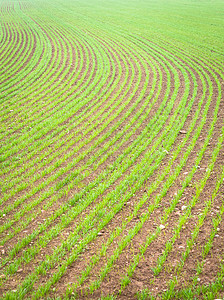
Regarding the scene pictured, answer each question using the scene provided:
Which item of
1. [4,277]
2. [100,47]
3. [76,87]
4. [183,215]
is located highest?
[100,47]

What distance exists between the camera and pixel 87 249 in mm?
5770

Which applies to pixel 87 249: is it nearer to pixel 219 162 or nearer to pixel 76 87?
pixel 219 162

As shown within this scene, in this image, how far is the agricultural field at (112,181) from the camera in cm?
505

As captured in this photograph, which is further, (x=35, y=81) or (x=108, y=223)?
(x=35, y=81)

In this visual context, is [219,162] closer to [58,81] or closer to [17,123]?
[17,123]

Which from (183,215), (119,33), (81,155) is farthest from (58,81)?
(119,33)

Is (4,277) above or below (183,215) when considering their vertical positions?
below

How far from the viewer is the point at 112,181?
810cm

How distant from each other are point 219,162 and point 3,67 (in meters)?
18.4

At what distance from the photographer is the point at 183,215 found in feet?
21.2

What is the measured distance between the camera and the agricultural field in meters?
5.05

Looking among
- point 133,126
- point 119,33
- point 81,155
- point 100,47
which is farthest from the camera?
point 119,33

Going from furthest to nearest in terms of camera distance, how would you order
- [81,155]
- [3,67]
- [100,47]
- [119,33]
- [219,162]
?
[119,33], [100,47], [3,67], [81,155], [219,162]

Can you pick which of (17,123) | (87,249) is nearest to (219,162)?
(87,249)
